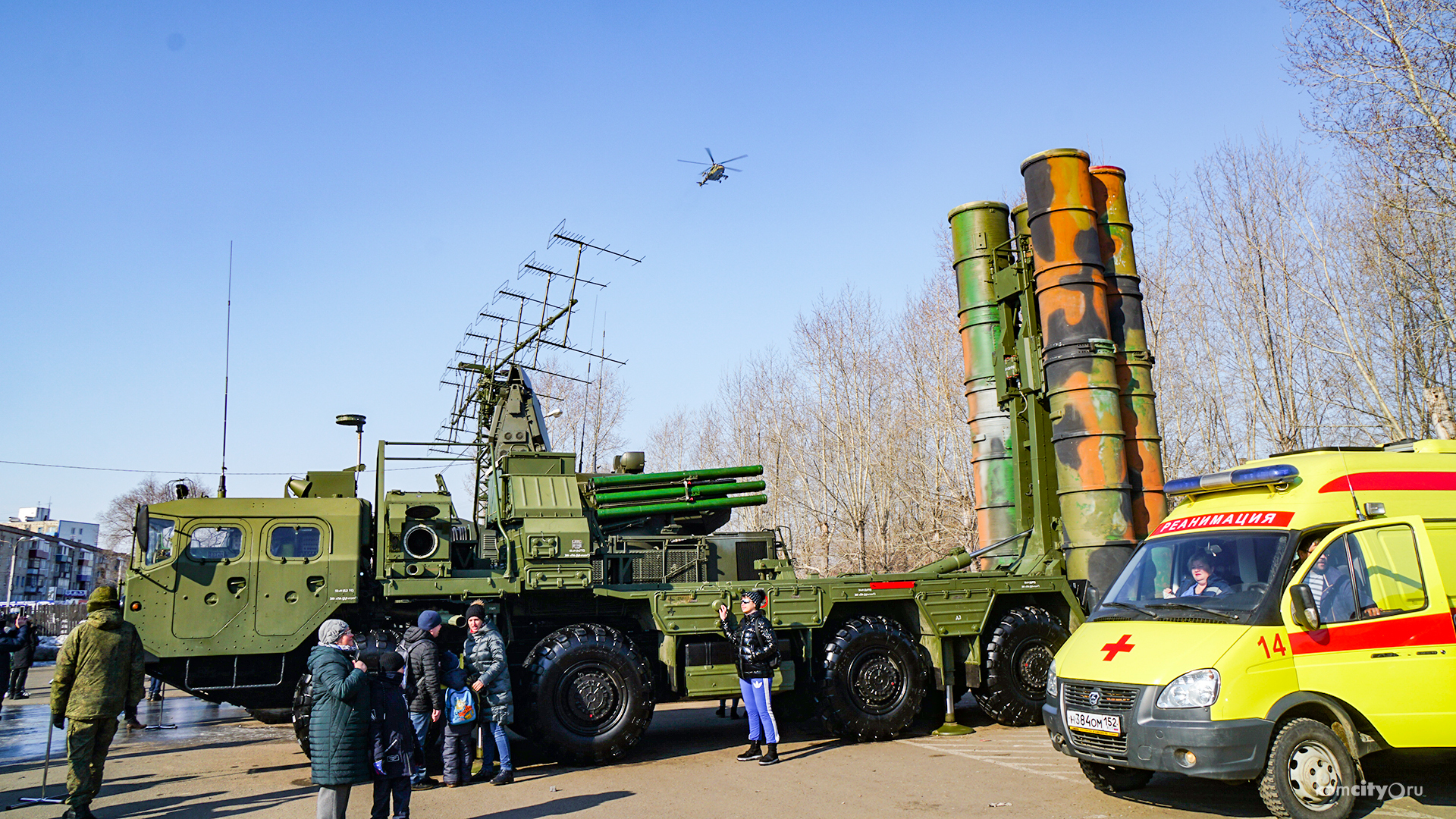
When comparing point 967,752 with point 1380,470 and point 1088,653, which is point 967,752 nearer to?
point 1088,653

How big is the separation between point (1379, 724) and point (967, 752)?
4.19 metres

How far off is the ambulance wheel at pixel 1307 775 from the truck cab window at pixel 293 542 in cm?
907

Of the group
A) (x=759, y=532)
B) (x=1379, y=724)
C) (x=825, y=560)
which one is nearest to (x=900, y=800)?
(x=1379, y=724)

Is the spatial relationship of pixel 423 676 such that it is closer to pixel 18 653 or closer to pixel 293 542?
pixel 293 542

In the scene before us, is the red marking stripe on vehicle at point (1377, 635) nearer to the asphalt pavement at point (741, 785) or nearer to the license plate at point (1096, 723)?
the asphalt pavement at point (741, 785)

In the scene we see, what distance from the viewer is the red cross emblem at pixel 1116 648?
23.3 feet

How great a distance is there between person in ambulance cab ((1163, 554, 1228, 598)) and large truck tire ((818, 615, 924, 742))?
4.22 m

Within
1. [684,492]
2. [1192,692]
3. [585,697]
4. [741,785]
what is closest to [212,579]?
[585,697]

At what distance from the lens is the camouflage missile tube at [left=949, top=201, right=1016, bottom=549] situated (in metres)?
14.6

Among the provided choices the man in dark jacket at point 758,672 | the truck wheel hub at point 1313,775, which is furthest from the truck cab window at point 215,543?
the truck wheel hub at point 1313,775

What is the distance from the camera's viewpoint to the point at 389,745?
22.6 feet

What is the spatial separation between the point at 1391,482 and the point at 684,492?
785cm

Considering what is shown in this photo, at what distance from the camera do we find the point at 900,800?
25.6ft

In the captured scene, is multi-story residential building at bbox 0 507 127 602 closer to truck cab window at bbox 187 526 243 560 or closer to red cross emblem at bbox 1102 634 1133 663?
truck cab window at bbox 187 526 243 560
